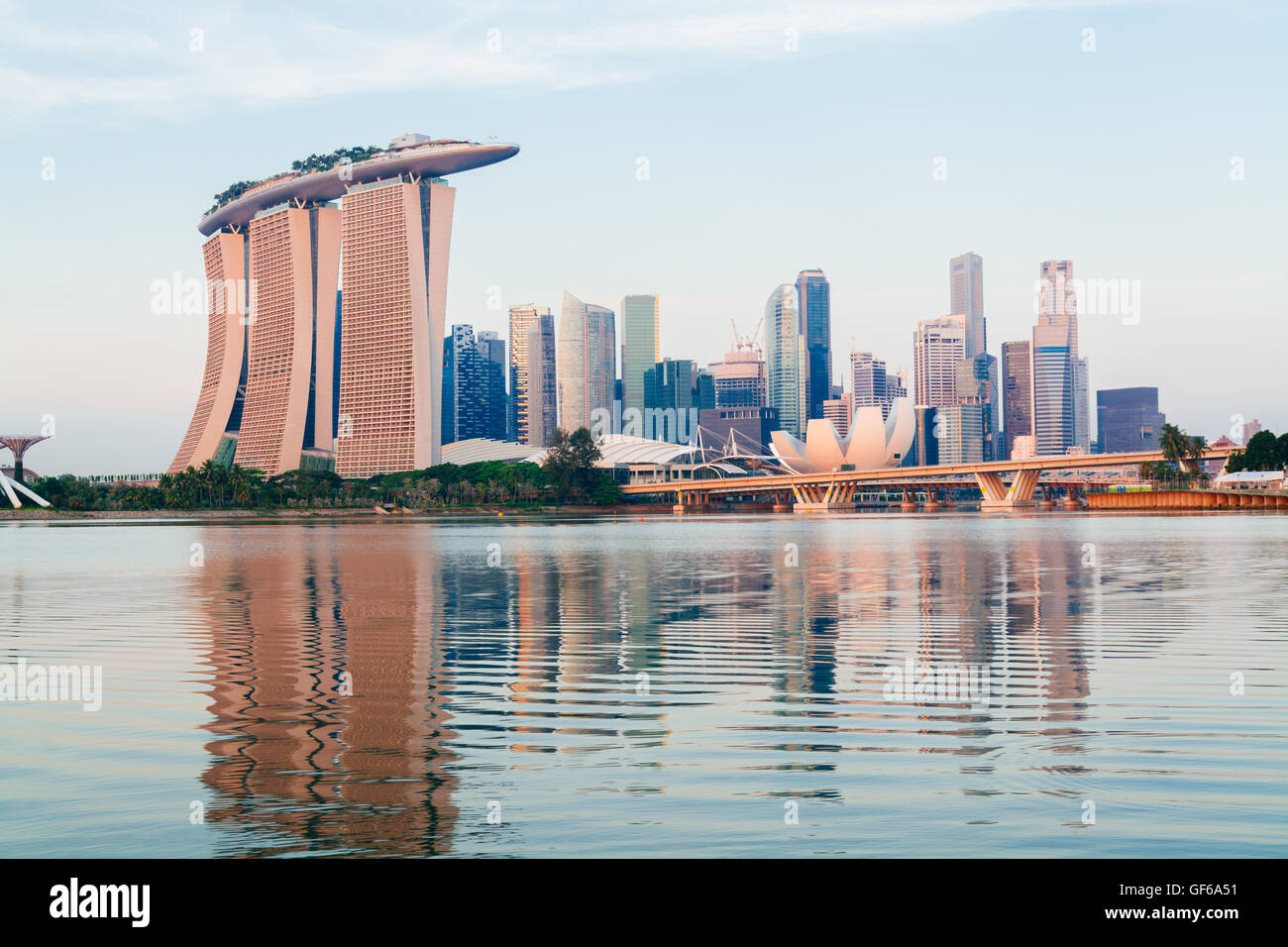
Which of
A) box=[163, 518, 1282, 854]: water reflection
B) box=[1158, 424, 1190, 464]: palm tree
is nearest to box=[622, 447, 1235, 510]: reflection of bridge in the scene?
box=[1158, 424, 1190, 464]: palm tree

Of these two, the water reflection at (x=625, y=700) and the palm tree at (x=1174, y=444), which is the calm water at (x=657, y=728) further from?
the palm tree at (x=1174, y=444)

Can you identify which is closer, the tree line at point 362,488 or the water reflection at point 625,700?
the water reflection at point 625,700

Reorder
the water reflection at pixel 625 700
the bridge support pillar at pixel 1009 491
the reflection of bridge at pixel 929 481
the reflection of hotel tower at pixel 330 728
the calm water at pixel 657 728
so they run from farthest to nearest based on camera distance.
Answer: the bridge support pillar at pixel 1009 491 → the reflection of bridge at pixel 929 481 → the water reflection at pixel 625 700 → the reflection of hotel tower at pixel 330 728 → the calm water at pixel 657 728

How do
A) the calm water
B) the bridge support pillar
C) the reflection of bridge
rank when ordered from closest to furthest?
the calm water → the reflection of bridge → the bridge support pillar

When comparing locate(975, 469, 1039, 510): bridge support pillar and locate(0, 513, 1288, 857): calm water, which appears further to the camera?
locate(975, 469, 1039, 510): bridge support pillar

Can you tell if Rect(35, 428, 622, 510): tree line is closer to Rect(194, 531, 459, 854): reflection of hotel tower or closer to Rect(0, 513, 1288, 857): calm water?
Rect(0, 513, 1288, 857): calm water

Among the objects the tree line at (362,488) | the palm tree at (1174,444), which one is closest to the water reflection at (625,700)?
the palm tree at (1174,444)
